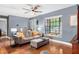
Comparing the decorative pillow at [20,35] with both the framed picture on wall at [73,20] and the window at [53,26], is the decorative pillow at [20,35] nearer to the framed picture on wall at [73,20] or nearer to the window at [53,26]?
the window at [53,26]

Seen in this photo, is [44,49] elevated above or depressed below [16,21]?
below

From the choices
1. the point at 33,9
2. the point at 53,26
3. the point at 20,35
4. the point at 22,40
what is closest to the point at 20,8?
the point at 33,9

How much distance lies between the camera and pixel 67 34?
2.02 meters

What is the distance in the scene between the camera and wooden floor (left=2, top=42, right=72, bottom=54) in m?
2.00

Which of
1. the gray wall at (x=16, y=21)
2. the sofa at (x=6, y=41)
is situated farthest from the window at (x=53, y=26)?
the sofa at (x=6, y=41)

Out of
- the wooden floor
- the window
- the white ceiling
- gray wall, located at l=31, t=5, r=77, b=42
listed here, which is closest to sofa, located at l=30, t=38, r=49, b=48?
the wooden floor

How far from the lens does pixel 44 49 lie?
204 cm

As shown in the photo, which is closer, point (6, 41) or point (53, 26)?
point (6, 41)

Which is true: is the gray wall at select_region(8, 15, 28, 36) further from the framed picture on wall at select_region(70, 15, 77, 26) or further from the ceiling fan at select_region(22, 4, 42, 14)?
the framed picture on wall at select_region(70, 15, 77, 26)

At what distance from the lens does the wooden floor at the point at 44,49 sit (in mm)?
2002

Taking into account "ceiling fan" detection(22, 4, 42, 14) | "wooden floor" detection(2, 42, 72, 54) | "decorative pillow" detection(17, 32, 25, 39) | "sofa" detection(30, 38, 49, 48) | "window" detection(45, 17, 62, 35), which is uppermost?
"ceiling fan" detection(22, 4, 42, 14)

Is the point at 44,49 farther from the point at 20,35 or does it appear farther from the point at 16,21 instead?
the point at 16,21

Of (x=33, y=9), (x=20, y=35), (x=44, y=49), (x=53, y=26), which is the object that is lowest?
(x=44, y=49)

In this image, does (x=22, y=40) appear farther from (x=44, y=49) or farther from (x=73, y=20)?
(x=73, y=20)
